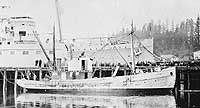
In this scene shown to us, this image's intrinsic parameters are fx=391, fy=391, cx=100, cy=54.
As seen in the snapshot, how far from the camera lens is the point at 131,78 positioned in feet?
130

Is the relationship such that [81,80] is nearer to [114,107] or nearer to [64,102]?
[64,102]

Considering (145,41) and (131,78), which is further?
(145,41)

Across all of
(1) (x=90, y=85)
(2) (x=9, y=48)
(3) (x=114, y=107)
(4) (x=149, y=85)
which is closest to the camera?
Answer: (3) (x=114, y=107)

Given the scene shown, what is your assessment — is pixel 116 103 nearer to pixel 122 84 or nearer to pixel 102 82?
pixel 122 84

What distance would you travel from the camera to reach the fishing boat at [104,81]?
3862 centimetres

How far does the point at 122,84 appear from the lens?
4056cm

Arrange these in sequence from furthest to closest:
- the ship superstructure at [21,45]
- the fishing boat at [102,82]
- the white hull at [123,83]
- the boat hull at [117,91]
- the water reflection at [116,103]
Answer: the ship superstructure at [21,45] → the boat hull at [117,91] → the fishing boat at [102,82] → the white hull at [123,83] → the water reflection at [116,103]

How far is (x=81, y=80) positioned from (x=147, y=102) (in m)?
11.4

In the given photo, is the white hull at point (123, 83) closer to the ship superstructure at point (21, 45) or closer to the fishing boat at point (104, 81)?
the fishing boat at point (104, 81)

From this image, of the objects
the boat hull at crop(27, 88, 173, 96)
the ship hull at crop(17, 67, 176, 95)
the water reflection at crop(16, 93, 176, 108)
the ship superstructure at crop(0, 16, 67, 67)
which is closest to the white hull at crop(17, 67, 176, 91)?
the ship hull at crop(17, 67, 176, 95)

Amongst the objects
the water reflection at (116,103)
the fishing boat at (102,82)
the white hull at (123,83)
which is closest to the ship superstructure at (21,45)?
the fishing boat at (102,82)

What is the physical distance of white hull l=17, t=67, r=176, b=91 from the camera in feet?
126

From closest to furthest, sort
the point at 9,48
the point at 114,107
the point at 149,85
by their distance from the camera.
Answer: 1. the point at 114,107
2. the point at 149,85
3. the point at 9,48

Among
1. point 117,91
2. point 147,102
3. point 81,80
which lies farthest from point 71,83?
point 147,102
